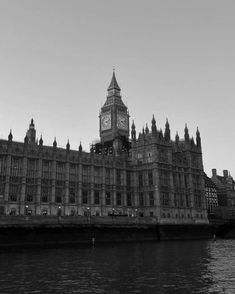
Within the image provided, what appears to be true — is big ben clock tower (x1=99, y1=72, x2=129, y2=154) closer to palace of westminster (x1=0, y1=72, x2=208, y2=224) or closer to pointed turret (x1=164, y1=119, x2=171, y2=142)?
palace of westminster (x1=0, y1=72, x2=208, y2=224)

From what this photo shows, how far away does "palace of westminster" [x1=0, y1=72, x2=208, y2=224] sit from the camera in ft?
362

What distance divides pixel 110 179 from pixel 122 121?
48704 millimetres

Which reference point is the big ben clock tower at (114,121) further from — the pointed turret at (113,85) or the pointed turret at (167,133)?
the pointed turret at (167,133)

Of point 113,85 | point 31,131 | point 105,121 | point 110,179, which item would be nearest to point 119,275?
point 110,179

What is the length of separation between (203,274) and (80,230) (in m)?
55.8

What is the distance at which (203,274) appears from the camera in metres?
41.2

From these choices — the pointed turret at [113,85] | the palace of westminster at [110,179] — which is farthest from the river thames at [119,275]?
the pointed turret at [113,85]

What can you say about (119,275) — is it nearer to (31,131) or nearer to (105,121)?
(31,131)

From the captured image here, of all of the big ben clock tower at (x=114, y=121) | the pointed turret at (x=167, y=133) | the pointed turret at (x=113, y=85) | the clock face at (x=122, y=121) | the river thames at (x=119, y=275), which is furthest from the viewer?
the pointed turret at (x=113, y=85)

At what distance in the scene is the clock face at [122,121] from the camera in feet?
563

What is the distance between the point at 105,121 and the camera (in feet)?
570

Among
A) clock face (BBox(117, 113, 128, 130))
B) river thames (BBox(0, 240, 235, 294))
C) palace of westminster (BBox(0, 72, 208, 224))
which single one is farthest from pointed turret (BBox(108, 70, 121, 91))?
river thames (BBox(0, 240, 235, 294))

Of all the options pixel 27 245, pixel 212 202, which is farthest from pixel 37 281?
pixel 212 202

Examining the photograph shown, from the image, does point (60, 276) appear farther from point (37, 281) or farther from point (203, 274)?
point (203, 274)
